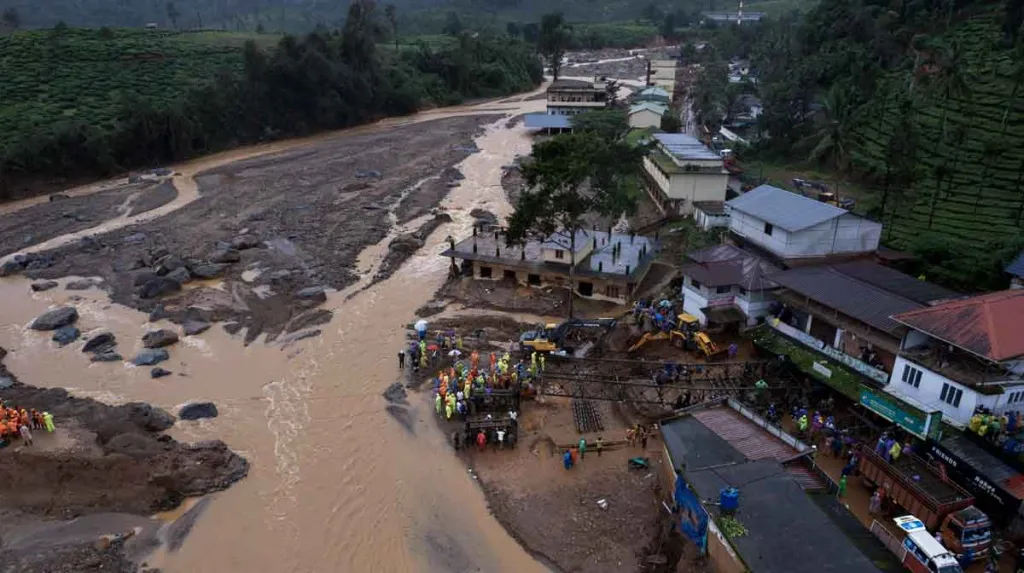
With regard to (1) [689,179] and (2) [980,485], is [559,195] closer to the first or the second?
(1) [689,179]

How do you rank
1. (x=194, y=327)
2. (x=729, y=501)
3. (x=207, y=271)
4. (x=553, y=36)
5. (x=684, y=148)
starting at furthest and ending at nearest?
(x=553, y=36)
(x=684, y=148)
(x=207, y=271)
(x=194, y=327)
(x=729, y=501)

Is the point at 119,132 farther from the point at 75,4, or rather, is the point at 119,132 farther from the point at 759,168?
the point at 75,4

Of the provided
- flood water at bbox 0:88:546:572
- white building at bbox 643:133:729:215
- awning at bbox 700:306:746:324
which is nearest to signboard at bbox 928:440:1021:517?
awning at bbox 700:306:746:324

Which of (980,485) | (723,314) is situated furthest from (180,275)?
(980,485)

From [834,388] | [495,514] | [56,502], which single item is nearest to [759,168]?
[834,388]

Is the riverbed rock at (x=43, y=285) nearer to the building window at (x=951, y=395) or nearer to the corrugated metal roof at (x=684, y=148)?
the corrugated metal roof at (x=684, y=148)
